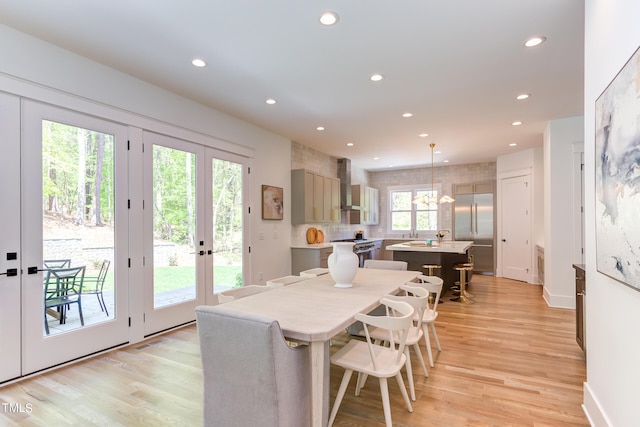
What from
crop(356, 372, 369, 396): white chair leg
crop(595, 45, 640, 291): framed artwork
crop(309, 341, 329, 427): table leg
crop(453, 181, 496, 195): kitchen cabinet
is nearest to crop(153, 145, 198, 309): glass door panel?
crop(356, 372, 369, 396): white chair leg

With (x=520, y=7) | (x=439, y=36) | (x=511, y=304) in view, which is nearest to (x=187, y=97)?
(x=439, y=36)

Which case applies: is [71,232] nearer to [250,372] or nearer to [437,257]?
[250,372]

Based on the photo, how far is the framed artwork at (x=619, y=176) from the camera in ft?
4.34

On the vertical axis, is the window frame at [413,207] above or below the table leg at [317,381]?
above

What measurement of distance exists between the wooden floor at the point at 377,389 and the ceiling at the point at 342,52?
9.25ft

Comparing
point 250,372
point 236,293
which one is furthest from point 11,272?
point 250,372

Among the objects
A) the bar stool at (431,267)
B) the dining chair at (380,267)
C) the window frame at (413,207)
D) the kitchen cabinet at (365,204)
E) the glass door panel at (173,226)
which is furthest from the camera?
the window frame at (413,207)

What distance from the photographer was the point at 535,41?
2.64 m

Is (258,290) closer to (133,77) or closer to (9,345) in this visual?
(9,345)

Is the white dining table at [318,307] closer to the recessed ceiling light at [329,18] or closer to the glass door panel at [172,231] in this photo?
the glass door panel at [172,231]

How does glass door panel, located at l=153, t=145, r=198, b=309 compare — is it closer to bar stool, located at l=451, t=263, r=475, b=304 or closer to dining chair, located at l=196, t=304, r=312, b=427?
dining chair, located at l=196, t=304, r=312, b=427

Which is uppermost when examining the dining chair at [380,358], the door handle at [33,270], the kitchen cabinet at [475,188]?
the kitchen cabinet at [475,188]

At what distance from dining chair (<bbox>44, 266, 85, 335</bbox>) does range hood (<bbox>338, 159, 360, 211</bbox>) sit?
5.38 meters

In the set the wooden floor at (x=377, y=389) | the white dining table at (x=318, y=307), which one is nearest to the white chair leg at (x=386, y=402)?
the wooden floor at (x=377, y=389)
